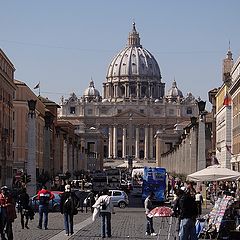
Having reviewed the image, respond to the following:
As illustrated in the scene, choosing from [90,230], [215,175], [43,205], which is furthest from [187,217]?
[215,175]

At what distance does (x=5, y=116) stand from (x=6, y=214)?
54080mm

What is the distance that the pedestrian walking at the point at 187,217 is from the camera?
23.2m

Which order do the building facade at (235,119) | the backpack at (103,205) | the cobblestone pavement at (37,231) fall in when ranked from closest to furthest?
the cobblestone pavement at (37,231)
the backpack at (103,205)
the building facade at (235,119)

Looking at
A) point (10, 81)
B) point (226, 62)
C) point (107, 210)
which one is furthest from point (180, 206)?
point (226, 62)

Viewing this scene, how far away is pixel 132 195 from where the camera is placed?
3278 inches

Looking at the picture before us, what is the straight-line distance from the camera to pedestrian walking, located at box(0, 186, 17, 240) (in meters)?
26.1

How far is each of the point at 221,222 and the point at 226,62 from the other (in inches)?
3638

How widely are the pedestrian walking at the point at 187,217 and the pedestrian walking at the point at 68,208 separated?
726 cm

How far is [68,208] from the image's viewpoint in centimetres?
3030

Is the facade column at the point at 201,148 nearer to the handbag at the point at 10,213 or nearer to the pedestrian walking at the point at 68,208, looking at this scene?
the pedestrian walking at the point at 68,208

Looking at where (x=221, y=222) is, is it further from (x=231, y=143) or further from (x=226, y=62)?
(x=226, y=62)

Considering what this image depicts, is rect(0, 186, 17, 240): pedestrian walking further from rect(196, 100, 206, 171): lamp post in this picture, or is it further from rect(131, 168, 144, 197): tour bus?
rect(131, 168, 144, 197): tour bus

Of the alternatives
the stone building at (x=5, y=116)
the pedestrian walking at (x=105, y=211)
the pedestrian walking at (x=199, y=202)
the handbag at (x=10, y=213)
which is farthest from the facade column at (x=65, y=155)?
the handbag at (x=10, y=213)

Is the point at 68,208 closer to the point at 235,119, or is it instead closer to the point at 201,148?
the point at 201,148
